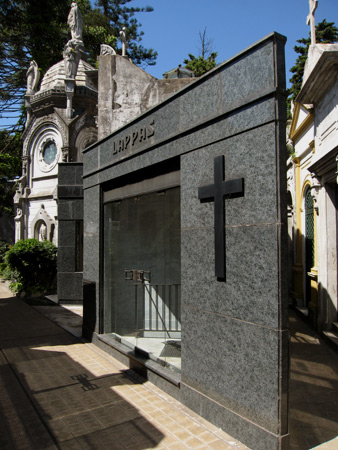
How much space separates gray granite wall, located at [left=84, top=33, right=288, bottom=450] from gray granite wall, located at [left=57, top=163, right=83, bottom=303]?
716 cm

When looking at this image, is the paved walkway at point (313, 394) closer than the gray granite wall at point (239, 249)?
No

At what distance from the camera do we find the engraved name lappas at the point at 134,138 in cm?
520

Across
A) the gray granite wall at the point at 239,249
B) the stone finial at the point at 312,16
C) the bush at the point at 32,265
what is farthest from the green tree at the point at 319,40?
the gray granite wall at the point at 239,249

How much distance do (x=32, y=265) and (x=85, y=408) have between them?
33.7 ft

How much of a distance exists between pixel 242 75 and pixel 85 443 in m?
3.94

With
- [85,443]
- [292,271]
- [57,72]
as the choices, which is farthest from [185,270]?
[57,72]

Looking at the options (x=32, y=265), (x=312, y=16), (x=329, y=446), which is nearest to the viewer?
(x=329, y=446)

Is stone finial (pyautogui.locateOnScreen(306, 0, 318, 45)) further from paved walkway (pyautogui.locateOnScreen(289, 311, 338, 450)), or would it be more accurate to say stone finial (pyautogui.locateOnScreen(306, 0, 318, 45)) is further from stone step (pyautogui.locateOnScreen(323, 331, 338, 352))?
paved walkway (pyautogui.locateOnScreen(289, 311, 338, 450))

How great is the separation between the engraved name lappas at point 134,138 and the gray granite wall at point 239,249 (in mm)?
494

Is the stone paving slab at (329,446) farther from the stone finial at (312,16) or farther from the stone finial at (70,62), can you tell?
the stone finial at (70,62)

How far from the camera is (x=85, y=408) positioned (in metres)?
4.35

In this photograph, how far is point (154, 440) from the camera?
3.61 m

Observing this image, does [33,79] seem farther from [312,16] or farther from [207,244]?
[207,244]

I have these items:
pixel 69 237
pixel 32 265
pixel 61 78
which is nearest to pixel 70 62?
pixel 61 78
